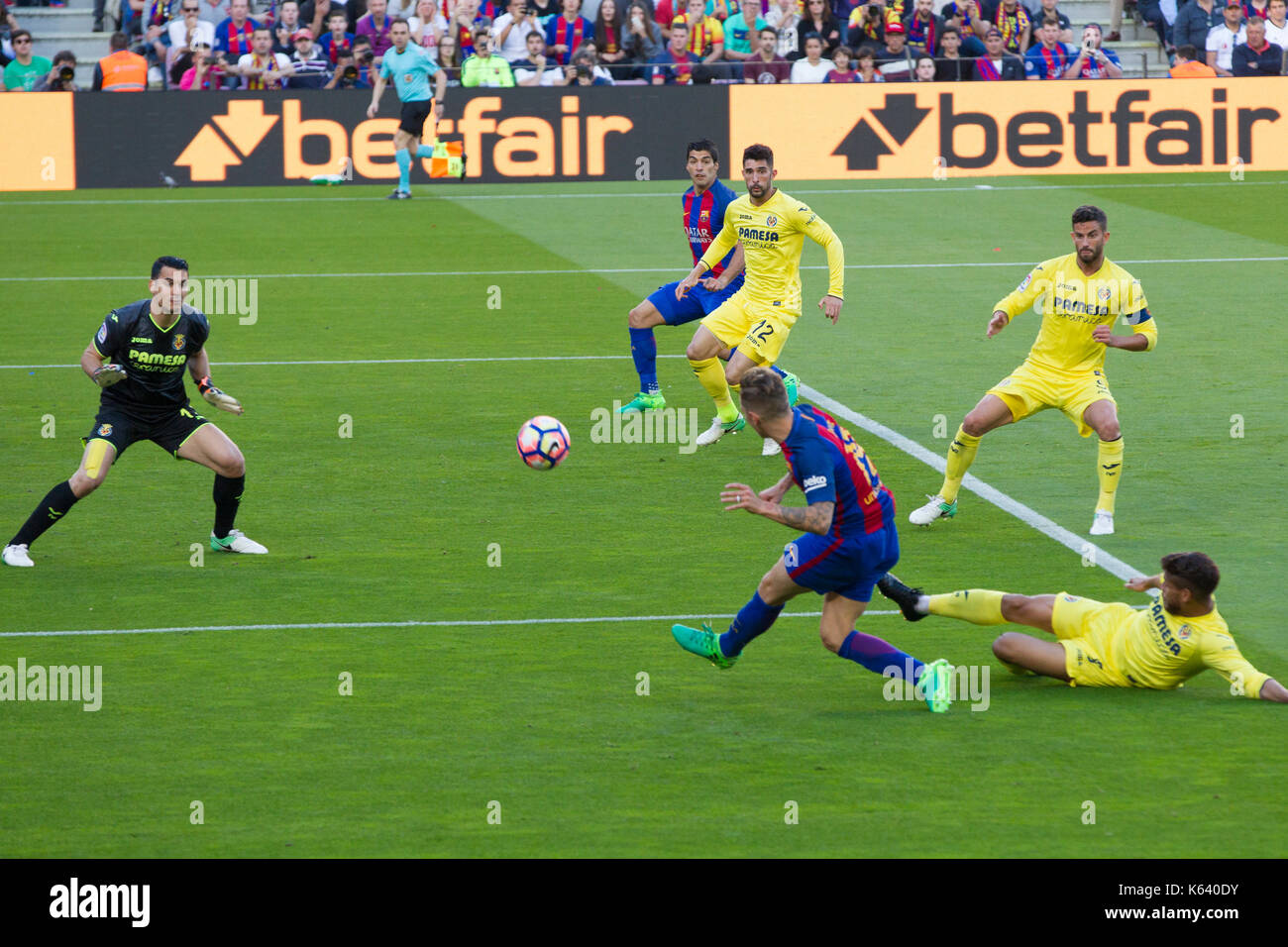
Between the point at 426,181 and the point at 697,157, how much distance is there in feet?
58.0

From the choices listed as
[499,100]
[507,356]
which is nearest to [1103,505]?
[507,356]

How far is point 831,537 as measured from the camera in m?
7.82

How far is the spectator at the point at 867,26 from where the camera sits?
31.6 metres

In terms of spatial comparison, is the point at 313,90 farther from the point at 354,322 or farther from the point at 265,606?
the point at 265,606

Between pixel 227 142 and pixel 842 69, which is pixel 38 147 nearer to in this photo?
pixel 227 142

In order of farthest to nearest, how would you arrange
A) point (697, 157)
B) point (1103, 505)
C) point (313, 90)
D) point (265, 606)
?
point (313, 90), point (697, 157), point (1103, 505), point (265, 606)

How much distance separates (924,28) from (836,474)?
25.5 metres

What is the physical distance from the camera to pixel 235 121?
95.3ft

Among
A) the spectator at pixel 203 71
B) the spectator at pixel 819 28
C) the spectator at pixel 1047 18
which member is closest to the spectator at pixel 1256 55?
the spectator at pixel 1047 18

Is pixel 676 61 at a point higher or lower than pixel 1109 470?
higher

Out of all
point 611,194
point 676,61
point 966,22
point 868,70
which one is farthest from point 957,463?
point 966,22

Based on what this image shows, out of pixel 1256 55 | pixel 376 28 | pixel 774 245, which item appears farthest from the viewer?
pixel 376 28

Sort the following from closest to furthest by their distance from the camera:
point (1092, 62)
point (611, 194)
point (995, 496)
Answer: point (995, 496) → point (611, 194) → point (1092, 62)

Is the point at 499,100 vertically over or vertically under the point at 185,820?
over
